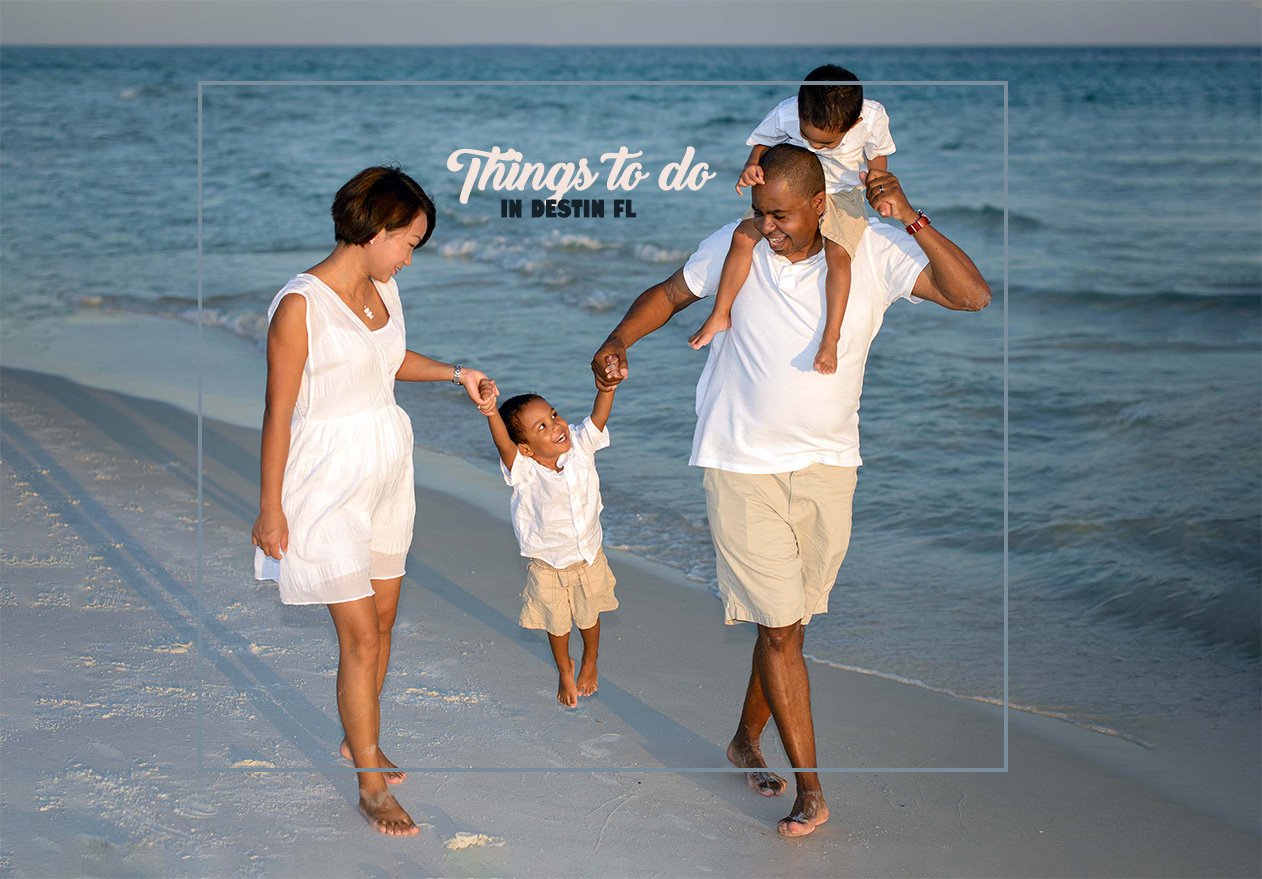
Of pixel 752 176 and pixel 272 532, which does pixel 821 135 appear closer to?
pixel 752 176

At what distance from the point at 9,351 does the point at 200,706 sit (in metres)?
6.19

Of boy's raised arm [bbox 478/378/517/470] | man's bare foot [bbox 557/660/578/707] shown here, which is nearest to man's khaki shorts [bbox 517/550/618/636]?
man's bare foot [bbox 557/660/578/707]

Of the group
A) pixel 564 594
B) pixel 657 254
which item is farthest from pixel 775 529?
pixel 657 254

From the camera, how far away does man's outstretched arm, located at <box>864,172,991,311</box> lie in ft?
9.55

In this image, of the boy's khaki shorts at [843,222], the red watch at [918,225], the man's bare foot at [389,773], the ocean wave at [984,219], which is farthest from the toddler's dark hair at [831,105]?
the ocean wave at [984,219]

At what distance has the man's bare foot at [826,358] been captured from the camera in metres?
3.07

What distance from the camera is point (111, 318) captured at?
9930 mm

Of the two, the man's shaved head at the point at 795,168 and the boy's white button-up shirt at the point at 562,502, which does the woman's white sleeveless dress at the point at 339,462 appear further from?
the man's shaved head at the point at 795,168

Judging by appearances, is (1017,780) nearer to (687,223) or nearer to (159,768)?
(159,768)

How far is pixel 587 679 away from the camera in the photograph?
3889mm

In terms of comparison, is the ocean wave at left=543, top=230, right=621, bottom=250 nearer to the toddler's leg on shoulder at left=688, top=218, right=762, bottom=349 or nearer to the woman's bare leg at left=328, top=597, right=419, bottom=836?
the toddler's leg on shoulder at left=688, top=218, right=762, bottom=349

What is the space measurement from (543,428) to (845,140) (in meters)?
1.21

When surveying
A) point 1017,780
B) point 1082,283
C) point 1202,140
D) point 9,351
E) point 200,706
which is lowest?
point 1017,780

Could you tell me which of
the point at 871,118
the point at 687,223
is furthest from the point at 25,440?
the point at 687,223
